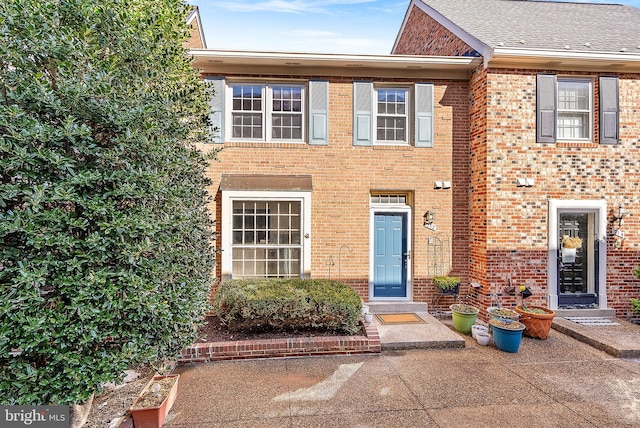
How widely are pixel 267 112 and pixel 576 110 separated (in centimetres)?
690

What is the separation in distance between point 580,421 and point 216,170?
280 inches

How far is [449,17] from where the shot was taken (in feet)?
27.5

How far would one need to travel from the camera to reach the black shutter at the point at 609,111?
267 inches

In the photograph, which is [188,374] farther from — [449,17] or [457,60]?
[449,17]

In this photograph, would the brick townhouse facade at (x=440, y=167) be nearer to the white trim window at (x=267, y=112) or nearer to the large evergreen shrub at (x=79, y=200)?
the white trim window at (x=267, y=112)

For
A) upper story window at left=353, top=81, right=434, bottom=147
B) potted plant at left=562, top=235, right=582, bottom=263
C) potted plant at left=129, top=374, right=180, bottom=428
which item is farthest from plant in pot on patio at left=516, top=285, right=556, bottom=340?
potted plant at left=129, top=374, right=180, bottom=428

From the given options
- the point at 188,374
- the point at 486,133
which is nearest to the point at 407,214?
the point at 486,133

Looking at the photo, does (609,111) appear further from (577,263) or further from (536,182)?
(577,263)

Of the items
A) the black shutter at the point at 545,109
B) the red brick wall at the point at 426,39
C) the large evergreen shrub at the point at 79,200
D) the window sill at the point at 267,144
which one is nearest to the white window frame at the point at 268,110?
the window sill at the point at 267,144

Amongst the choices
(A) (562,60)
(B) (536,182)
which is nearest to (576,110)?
(A) (562,60)

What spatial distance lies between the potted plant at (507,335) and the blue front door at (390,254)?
7.24 feet

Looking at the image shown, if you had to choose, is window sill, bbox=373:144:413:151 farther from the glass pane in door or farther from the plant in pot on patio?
the plant in pot on patio

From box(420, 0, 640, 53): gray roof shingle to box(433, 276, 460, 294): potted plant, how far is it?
501 centimetres

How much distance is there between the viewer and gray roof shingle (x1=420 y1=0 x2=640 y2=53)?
708 centimetres
